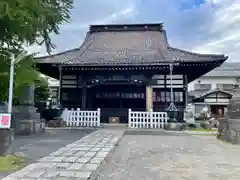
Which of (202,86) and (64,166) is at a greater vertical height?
(202,86)

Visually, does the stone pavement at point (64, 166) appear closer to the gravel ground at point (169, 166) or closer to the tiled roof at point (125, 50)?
the gravel ground at point (169, 166)

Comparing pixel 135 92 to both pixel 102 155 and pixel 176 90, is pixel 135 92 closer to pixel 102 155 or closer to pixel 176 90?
pixel 176 90

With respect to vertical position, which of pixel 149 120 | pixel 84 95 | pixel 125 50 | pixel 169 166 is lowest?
pixel 169 166

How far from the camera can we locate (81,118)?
13914mm

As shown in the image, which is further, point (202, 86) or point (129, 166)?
point (202, 86)

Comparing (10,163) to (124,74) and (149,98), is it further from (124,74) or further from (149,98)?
(124,74)

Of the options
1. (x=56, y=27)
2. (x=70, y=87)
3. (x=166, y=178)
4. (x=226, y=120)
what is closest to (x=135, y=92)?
(x=70, y=87)

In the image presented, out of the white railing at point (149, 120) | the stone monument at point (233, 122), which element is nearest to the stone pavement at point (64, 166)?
the stone monument at point (233, 122)

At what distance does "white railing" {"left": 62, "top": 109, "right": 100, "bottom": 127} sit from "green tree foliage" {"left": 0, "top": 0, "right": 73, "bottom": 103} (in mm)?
6670

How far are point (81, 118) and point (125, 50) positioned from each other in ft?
18.2

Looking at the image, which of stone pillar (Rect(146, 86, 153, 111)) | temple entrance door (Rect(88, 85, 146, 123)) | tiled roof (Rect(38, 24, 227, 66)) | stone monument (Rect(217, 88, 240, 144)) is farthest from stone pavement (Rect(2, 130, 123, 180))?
temple entrance door (Rect(88, 85, 146, 123))

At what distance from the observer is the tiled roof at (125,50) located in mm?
14223

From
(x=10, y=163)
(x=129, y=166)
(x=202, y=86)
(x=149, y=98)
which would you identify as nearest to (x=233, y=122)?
(x=129, y=166)

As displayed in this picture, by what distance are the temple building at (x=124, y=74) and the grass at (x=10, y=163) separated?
366 inches
